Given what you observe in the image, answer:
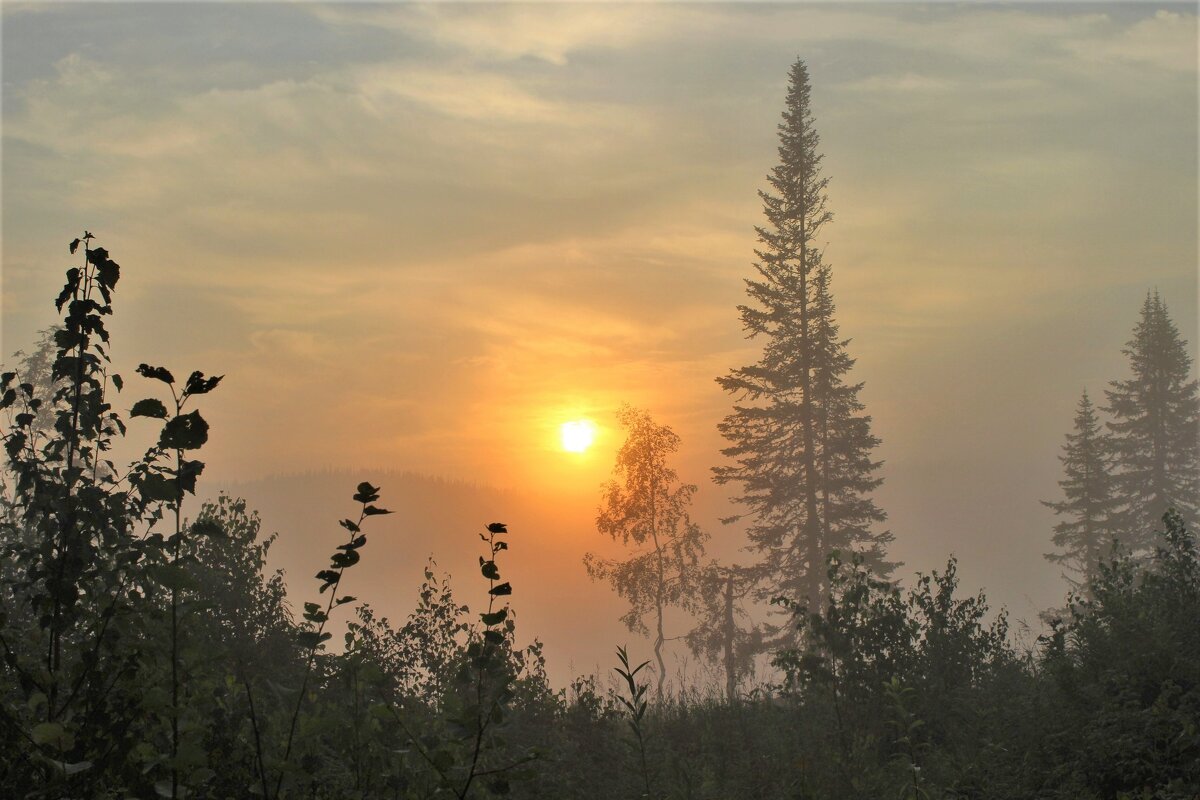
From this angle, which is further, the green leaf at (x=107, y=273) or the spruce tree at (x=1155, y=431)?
the spruce tree at (x=1155, y=431)

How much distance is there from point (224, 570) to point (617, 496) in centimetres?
2597

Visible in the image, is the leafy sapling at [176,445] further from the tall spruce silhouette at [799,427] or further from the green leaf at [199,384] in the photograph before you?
the tall spruce silhouette at [799,427]

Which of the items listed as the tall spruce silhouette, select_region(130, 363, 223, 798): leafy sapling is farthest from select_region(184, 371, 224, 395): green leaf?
the tall spruce silhouette

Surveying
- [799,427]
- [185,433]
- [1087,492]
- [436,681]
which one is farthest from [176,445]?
[1087,492]

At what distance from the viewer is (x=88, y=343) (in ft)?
12.6

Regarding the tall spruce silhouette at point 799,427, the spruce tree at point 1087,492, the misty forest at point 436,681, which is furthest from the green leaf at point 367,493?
the spruce tree at point 1087,492

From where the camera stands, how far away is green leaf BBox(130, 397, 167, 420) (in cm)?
306

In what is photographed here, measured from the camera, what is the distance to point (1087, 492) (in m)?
47.2

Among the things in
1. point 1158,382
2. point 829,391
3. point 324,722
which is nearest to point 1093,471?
point 1158,382

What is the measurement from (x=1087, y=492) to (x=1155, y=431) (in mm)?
4606

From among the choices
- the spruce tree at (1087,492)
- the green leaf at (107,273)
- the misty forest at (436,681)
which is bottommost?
the misty forest at (436,681)

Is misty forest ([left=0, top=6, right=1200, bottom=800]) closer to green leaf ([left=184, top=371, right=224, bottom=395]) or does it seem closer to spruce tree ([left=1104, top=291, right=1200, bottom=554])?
green leaf ([left=184, top=371, right=224, bottom=395])

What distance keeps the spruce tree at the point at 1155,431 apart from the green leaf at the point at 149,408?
50921 mm

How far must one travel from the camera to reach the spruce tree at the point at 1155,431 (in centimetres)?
4675
